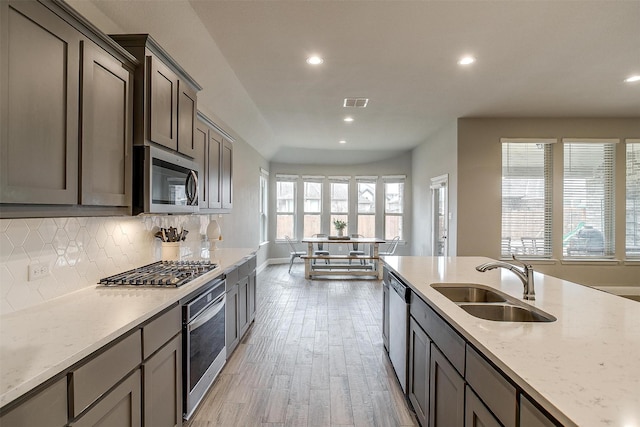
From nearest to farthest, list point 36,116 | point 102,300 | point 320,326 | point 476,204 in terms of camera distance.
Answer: point 36,116 < point 102,300 < point 320,326 < point 476,204

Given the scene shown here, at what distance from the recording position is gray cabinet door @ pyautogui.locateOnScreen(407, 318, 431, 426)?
6.36 feet

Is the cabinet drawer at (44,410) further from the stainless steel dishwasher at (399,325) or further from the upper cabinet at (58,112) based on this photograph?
the stainless steel dishwasher at (399,325)

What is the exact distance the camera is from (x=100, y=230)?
7.13 ft

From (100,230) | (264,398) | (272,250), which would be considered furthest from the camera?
(272,250)

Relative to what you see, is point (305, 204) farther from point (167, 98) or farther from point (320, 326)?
point (167, 98)

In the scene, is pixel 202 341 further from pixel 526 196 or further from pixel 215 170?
pixel 526 196

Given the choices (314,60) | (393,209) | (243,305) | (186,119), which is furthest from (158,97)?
(393,209)

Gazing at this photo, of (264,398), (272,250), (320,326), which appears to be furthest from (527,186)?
(272,250)

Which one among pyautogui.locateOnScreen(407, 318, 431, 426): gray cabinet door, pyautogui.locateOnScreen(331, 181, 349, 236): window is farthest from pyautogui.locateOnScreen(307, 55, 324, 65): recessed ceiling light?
pyautogui.locateOnScreen(331, 181, 349, 236): window

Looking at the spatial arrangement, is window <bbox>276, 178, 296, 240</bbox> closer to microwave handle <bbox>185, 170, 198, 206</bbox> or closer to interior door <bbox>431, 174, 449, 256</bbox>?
interior door <bbox>431, 174, 449, 256</bbox>

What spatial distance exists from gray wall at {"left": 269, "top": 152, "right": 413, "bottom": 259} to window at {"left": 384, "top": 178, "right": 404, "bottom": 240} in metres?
0.17

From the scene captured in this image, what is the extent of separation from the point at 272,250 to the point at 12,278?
24.9ft

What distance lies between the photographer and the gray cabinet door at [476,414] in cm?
119

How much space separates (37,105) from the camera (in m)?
1.29
